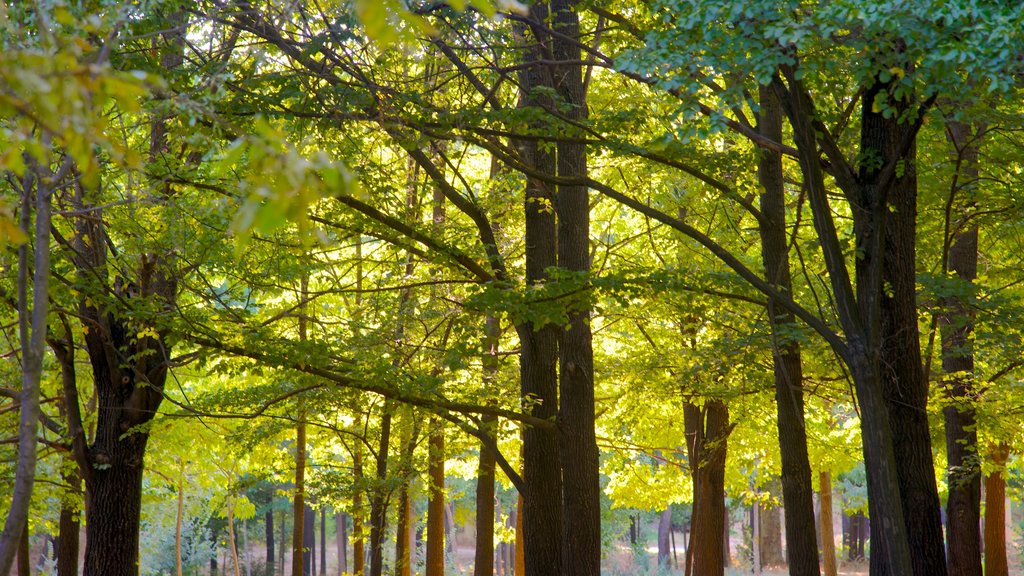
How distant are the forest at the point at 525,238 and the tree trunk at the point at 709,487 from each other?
56mm

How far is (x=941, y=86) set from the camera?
5219 mm

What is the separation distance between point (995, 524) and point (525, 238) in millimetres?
10657

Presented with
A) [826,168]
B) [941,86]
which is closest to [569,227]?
[826,168]

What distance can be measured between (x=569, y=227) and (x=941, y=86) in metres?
5.92

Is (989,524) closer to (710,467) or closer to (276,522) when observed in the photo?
(710,467)

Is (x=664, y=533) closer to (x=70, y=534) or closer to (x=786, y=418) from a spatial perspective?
(x=70, y=534)

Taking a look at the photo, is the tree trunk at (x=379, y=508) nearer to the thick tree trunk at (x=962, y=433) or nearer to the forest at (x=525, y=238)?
the forest at (x=525, y=238)

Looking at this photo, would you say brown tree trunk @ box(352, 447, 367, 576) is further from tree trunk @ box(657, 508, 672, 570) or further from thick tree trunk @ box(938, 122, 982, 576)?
tree trunk @ box(657, 508, 672, 570)

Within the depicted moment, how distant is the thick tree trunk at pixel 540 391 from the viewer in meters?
10.2

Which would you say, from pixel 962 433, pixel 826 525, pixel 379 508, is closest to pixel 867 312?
pixel 962 433

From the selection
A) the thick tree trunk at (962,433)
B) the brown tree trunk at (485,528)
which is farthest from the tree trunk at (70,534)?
the thick tree trunk at (962,433)

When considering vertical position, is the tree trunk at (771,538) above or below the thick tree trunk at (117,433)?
below

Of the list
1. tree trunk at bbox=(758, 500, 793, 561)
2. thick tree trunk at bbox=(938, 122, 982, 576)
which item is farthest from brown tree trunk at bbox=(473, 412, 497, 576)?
Answer: tree trunk at bbox=(758, 500, 793, 561)

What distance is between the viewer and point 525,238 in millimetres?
11398
